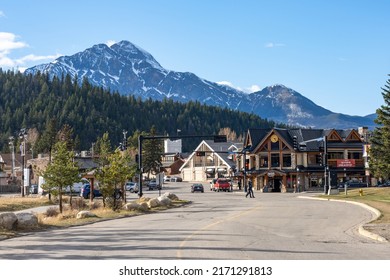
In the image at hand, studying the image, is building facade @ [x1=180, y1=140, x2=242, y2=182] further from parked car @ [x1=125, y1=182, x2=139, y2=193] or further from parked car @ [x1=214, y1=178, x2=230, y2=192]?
parked car @ [x1=125, y1=182, x2=139, y2=193]

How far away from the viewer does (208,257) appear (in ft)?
47.9

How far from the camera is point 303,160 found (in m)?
88.8

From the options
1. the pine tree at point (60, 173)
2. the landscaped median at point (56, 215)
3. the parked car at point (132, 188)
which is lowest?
the parked car at point (132, 188)

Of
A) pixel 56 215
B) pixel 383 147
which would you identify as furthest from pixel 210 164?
pixel 56 215

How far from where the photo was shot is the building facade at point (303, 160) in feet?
288

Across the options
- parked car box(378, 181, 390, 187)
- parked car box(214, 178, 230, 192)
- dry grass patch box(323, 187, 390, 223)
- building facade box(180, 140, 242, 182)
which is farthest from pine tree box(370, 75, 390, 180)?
building facade box(180, 140, 242, 182)

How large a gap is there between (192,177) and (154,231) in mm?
115142

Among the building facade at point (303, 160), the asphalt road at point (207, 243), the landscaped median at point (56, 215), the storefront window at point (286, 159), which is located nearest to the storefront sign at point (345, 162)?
the building facade at point (303, 160)

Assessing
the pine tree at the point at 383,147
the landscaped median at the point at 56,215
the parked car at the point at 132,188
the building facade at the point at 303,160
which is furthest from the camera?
the building facade at the point at 303,160

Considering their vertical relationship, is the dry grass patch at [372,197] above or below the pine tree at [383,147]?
below

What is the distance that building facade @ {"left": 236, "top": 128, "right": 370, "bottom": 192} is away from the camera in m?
87.9

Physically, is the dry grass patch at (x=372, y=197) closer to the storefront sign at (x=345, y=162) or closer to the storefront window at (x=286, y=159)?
the storefront sign at (x=345, y=162)

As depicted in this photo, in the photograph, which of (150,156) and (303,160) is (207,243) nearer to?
(303,160)
